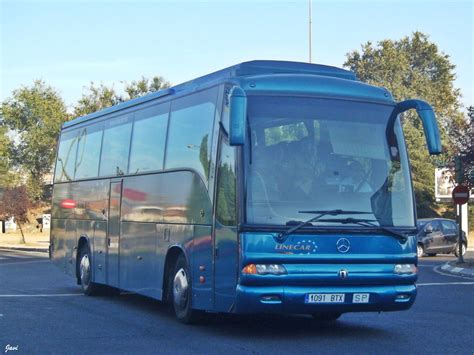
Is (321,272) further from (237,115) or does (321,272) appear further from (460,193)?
(460,193)

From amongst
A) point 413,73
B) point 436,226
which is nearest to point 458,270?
point 436,226

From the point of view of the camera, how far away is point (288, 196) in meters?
10.7

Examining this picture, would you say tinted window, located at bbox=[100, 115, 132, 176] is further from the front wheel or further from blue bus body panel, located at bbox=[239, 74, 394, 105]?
blue bus body panel, located at bbox=[239, 74, 394, 105]

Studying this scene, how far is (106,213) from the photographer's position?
16.5 metres

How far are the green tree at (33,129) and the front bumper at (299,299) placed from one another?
7434 centimetres

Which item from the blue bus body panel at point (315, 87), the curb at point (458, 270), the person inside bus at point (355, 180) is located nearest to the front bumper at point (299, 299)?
the person inside bus at point (355, 180)

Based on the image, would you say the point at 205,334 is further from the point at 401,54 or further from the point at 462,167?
the point at 401,54

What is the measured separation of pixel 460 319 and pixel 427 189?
5323 cm

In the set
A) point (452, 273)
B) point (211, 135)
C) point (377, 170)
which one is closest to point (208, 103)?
point (211, 135)

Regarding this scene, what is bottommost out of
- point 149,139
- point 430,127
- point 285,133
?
point 285,133

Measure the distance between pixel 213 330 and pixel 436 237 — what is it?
25489 millimetres

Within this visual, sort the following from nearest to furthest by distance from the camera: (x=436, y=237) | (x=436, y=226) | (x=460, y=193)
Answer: (x=460, y=193), (x=436, y=226), (x=436, y=237)

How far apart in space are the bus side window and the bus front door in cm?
474

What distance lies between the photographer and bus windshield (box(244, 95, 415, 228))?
35.3 feet
